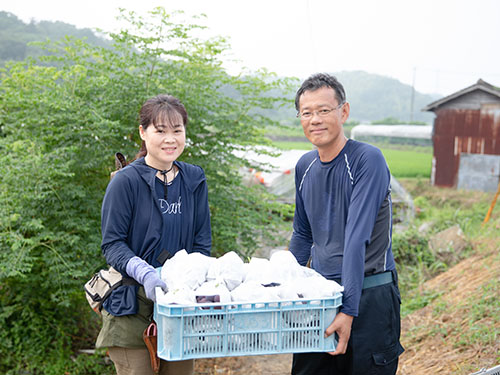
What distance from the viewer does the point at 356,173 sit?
2305 millimetres

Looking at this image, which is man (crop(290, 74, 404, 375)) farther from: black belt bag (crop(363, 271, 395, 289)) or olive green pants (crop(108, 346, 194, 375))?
olive green pants (crop(108, 346, 194, 375))

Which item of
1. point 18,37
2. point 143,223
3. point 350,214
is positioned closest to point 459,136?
point 18,37

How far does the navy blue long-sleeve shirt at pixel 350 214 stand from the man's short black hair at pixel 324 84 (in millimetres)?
242

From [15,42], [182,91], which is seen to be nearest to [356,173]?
[182,91]

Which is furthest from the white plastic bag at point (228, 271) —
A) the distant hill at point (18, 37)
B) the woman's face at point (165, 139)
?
the distant hill at point (18, 37)

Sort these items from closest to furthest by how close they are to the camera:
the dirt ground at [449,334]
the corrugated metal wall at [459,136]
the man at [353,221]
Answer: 1. the man at [353,221]
2. the dirt ground at [449,334]
3. the corrugated metal wall at [459,136]

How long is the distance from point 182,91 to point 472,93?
14.2 m

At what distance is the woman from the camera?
7.73ft

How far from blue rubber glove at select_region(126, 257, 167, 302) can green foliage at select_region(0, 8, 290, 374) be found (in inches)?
90.1

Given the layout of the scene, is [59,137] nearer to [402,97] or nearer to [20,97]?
[20,97]

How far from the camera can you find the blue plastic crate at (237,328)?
1.92 metres

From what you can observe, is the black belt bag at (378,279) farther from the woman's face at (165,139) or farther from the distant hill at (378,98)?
the distant hill at (378,98)

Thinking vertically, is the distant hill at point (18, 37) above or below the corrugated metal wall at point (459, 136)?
above

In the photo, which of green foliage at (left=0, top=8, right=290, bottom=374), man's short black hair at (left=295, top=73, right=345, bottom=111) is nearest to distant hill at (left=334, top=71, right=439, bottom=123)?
green foliage at (left=0, top=8, right=290, bottom=374)
